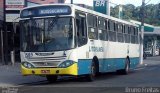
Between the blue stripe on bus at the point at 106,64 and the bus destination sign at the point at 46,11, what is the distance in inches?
89.5

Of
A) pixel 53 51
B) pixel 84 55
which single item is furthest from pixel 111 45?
pixel 53 51

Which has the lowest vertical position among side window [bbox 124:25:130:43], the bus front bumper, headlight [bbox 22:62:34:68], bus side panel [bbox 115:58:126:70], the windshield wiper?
bus side panel [bbox 115:58:126:70]

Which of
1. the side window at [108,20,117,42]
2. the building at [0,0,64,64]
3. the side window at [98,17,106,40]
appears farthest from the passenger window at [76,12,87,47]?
the building at [0,0,64,64]

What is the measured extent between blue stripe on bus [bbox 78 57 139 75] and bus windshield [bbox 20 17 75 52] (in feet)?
4.19

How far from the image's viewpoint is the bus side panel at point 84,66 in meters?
20.3

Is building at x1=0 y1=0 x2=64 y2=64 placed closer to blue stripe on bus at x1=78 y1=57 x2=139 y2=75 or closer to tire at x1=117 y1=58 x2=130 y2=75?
tire at x1=117 y1=58 x2=130 y2=75

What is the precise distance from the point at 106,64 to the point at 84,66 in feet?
12.9

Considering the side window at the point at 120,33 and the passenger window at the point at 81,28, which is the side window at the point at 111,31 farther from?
the passenger window at the point at 81,28

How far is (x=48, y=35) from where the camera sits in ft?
65.1

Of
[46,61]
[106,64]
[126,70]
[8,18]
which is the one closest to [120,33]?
[126,70]

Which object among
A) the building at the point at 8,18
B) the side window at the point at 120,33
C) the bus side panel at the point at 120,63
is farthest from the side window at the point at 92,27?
the building at the point at 8,18

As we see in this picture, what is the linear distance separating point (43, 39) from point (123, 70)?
10606mm

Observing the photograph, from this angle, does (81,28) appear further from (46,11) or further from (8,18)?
(8,18)

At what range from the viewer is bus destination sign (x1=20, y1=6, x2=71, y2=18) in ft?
65.6
